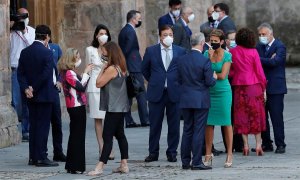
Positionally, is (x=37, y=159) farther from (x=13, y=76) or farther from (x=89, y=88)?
(x=13, y=76)

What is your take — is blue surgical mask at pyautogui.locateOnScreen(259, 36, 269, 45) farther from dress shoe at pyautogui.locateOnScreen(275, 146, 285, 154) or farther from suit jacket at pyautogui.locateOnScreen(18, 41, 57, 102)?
suit jacket at pyautogui.locateOnScreen(18, 41, 57, 102)

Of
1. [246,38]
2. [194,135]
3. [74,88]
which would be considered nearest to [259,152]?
[246,38]

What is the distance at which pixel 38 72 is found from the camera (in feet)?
49.6

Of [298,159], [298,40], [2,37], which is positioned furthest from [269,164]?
[298,40]

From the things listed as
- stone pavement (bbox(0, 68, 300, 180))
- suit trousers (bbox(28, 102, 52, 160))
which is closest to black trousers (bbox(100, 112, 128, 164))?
stone pavement (bbox(0, 68, 300, 180))

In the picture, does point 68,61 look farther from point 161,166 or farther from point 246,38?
point 246,38

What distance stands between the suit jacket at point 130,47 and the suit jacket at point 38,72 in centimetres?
461

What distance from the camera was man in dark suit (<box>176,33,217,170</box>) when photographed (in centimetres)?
1432

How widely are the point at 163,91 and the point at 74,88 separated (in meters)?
1.36

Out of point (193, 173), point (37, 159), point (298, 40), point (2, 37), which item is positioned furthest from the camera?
point (298, 40)

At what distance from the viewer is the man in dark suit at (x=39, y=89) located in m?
15.1

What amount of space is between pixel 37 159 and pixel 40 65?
1119 millimetres

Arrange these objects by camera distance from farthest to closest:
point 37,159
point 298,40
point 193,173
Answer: point 298,40, point 37,159, point 193,173

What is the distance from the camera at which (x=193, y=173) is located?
14.1 m
